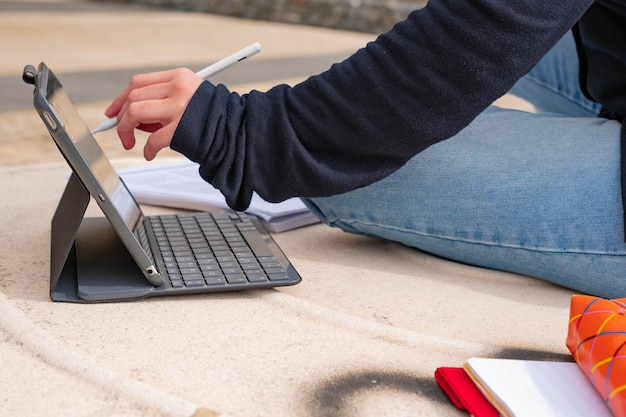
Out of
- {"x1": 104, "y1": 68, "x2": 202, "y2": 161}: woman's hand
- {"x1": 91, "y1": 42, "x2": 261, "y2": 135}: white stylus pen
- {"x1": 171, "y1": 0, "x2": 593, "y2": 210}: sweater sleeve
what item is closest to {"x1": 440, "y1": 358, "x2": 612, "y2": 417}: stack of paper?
{"x1": 171, "y1": 0, "x2": 593, "y2": 210}: sweater sleeve

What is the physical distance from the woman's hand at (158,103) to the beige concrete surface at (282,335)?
25 centimetres

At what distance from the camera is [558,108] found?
1.94 metres

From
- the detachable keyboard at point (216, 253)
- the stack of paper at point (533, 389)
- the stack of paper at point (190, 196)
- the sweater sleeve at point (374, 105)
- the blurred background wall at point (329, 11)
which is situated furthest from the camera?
the blurred background wall at point (329, 11)

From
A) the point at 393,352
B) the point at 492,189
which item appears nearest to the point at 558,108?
the point at 492,189

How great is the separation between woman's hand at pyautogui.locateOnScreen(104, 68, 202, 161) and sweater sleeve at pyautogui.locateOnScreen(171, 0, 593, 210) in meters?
0.01

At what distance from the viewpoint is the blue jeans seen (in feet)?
4.40

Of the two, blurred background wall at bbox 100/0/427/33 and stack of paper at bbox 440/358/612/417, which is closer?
stack of paper at bbox 440/358/612/417

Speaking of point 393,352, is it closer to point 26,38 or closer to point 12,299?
point 12,299

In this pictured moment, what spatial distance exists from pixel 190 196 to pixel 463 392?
0.88m

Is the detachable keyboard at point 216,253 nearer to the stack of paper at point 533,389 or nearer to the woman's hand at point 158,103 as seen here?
the woman's hand at point 158,103

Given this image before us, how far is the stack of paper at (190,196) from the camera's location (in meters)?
1.64

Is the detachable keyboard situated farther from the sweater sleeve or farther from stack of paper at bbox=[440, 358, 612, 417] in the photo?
stack of paper at bbox=[440, 358, 612, 417]

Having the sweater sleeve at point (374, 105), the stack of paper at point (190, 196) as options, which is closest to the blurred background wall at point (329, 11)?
the stack of paper at point (190, 196)

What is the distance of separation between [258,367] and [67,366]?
235 millimetres
